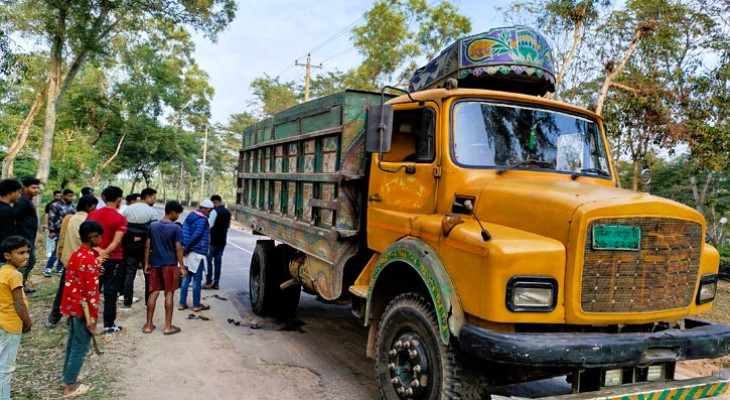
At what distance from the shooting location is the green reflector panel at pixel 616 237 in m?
2.69

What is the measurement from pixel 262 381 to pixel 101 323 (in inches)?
116

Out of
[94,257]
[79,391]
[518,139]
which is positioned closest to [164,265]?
[94,257]

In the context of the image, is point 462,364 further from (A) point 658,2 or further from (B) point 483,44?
(A) point 658,2

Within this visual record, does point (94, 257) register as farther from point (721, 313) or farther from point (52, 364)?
point (721, 313)

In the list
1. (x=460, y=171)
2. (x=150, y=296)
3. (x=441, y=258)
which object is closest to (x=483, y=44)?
(x=460, y=171)

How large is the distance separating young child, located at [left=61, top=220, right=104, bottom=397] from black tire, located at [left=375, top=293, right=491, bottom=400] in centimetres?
250

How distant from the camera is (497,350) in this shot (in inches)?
102

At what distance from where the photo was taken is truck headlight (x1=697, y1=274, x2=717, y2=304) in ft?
10.3

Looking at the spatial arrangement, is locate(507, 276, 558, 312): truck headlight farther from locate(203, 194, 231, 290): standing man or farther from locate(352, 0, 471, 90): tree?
locate(352, 0, 471, 90): tree

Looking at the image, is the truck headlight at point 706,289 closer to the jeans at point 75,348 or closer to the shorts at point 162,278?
the jeans at point 75,348

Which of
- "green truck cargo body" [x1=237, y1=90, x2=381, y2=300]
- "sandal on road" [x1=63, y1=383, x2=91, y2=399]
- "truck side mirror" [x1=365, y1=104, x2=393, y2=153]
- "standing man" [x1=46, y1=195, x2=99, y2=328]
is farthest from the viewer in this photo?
"standing man" [x1=46, y1=195, x2=99, y2=328]

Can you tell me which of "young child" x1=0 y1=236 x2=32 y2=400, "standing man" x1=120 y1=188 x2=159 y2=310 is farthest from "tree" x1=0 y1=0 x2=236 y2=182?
"young child" x1=0 y1=236 x2=32 y2=400

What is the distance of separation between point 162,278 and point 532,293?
4863 mm

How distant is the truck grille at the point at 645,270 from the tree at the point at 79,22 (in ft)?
43.7
